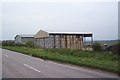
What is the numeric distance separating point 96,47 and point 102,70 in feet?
55.2

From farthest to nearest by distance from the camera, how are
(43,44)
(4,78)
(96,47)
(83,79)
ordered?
(43,44), (96,47), (4,78), (83,79)

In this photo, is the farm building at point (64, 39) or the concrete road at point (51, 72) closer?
the concrete road at point (51, 72)

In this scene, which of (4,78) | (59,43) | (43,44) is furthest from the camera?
(43,44)

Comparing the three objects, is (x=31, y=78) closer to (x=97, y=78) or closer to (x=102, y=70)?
(x=97, y=78)

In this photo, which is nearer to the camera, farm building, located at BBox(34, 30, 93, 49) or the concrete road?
the concrete road

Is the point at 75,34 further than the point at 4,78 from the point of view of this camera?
Yes

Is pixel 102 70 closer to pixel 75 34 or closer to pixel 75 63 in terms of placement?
pixel 75 63

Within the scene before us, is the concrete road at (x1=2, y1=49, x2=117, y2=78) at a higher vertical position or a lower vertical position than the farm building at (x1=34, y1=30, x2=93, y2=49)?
lower

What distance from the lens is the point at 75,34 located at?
66000 mm

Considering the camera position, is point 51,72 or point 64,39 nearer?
point 51,72

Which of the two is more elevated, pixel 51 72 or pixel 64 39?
pixel 64 39

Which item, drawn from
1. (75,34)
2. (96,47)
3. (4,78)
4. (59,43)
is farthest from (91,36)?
(4,78)

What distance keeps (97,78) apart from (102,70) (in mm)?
3920

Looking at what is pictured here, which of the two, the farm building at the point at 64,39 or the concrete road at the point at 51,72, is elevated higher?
the farm building at the point at 64,39
